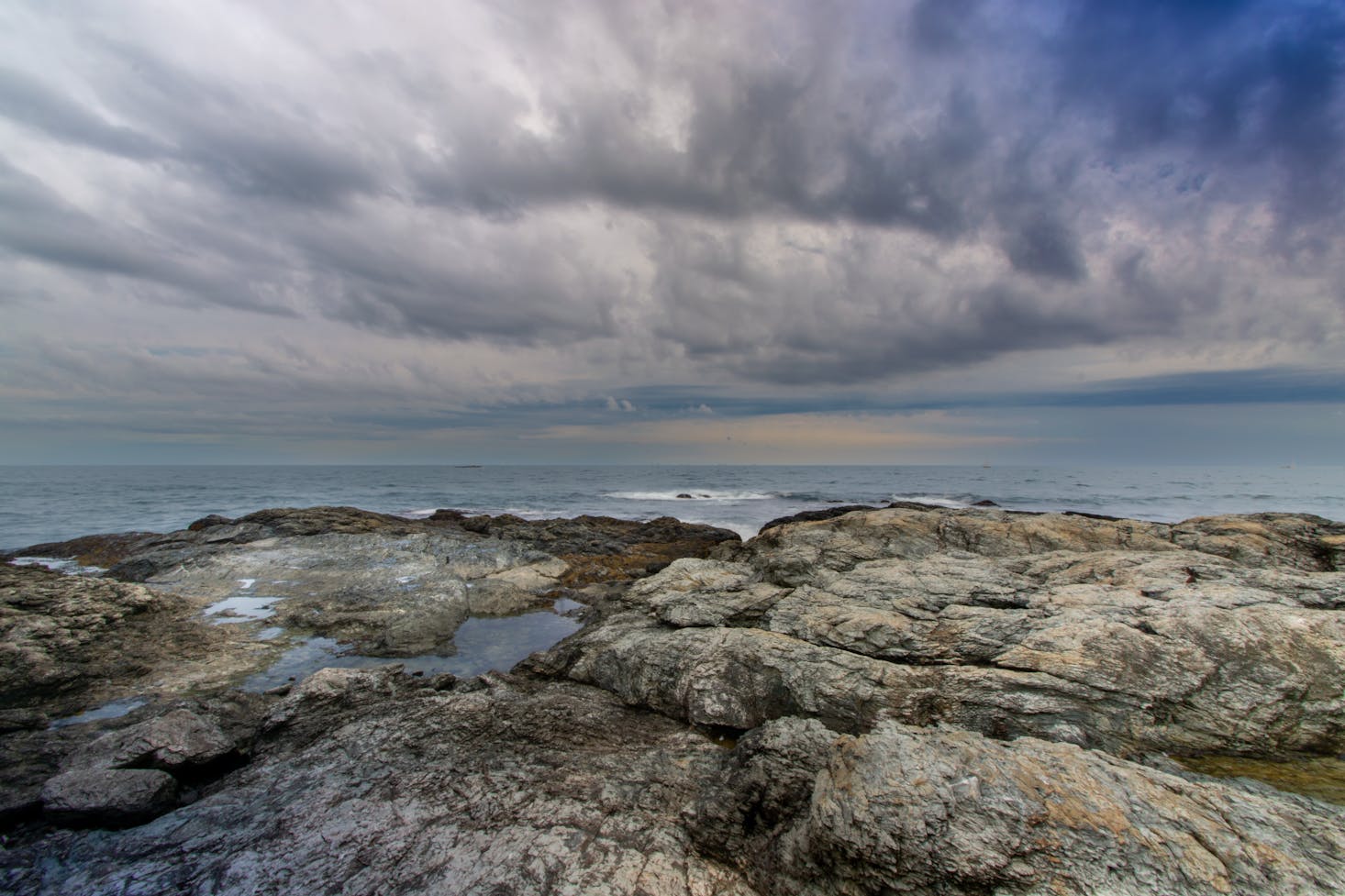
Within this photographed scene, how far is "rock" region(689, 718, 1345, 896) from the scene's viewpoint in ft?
13.9

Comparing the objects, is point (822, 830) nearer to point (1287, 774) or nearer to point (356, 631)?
point (1287, 774)

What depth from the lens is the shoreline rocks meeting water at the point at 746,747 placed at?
4781mm

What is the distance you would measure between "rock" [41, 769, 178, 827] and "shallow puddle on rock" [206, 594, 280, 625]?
10.3 m

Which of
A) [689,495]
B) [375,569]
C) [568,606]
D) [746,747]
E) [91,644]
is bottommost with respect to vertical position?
[689,495]

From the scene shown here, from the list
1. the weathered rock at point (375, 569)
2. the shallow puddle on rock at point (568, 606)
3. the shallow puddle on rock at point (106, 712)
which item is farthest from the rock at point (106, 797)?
the shallow puddle on rock at point (568, 606)

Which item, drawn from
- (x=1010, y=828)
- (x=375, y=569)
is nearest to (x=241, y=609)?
(x=375, y=569)

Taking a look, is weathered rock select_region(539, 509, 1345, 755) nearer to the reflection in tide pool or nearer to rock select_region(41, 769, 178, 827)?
the reflection in tide pool

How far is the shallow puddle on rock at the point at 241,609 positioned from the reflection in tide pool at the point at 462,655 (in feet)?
10.2

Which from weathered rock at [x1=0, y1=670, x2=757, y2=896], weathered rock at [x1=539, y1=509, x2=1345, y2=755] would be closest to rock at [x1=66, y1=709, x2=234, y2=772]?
weathered rock at [x1=0, y1=670, x2=757, y2=896]

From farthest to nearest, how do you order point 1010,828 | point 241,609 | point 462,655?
1. point 241,609
2. point 462,655
3. point 1010,828

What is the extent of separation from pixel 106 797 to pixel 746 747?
7877 millimetres

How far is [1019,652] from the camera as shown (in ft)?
25.9

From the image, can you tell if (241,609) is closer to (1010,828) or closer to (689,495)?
(1010,828)

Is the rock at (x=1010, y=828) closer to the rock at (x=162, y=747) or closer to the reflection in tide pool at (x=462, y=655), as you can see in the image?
the rock at (x=162, y=747)
